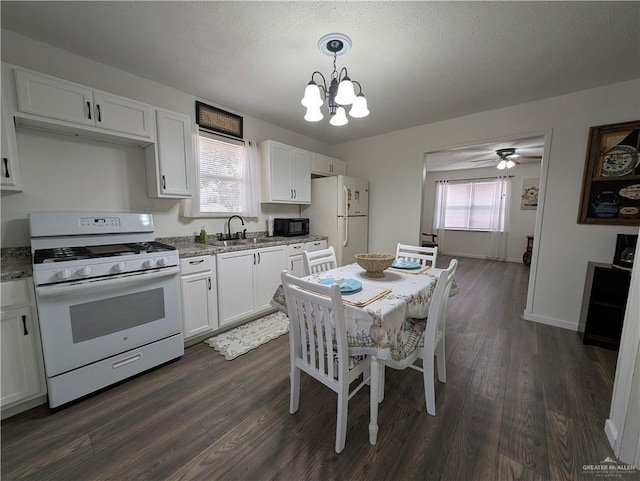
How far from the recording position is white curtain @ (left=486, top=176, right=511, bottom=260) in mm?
6176

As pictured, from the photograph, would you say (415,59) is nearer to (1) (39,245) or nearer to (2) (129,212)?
(2) (129,212)

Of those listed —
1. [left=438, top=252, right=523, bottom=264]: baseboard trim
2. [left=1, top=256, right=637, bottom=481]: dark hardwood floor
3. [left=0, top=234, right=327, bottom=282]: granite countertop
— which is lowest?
[left=1, top=256, right=637, bottom=481]: dark hardwood floor

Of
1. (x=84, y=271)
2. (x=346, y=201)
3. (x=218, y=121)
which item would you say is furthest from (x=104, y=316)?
(x=346, y=201)

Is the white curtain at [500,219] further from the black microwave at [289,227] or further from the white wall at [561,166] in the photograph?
the black microwave at [289,227]

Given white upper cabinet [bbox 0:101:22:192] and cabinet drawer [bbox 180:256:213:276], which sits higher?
white upper cabinet [bbox 0:101:22:192]

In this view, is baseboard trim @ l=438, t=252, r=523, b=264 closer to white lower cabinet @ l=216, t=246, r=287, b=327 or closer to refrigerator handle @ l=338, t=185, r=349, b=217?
refrigerator handle @ l=338, t=185, r=349, b=217

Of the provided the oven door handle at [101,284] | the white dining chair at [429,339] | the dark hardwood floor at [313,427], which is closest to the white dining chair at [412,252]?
the white dining chair at [429,339]

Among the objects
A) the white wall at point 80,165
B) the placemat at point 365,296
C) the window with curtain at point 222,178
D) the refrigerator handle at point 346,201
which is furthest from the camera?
the refrigerator handle at point 346,201

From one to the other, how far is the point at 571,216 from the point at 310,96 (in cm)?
300

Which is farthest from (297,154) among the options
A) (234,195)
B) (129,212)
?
(129,212)

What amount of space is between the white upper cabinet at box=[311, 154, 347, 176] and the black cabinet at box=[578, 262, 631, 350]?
130 inches

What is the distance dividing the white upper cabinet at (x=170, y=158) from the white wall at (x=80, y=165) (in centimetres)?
18

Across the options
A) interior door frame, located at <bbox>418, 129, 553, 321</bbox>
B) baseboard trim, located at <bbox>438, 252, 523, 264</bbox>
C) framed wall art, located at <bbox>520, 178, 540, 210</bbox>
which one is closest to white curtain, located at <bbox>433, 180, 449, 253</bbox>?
baseboard trim, located at <bbox>438, 252, 523, 264</bbox>

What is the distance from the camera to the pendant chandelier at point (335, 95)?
1.52 m
